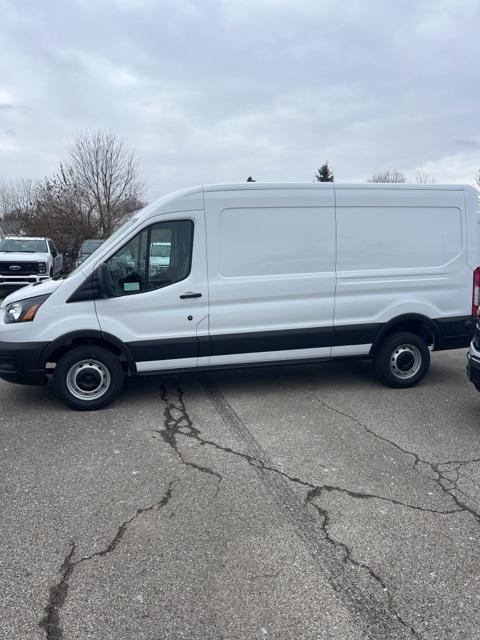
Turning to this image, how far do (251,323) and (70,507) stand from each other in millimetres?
2884

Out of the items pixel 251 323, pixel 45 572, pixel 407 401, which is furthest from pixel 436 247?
pixel 45 572

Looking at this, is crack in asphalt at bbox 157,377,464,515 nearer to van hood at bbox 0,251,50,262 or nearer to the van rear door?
the van rear door

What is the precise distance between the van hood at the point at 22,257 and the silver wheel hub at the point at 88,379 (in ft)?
36.0

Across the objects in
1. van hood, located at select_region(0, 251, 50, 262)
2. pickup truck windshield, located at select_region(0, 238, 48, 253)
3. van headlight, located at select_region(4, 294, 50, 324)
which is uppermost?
pickup truck windshield, located at select_region(0, 238, 48, 253)

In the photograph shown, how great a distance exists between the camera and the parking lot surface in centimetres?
259

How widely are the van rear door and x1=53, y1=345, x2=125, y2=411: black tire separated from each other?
1.13 meters

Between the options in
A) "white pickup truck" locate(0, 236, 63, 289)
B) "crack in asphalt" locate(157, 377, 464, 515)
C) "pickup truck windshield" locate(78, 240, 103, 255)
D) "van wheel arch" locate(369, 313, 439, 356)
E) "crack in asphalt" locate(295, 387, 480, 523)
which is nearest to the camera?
"crack in asphalt" locate(295, 387, 480, 523)

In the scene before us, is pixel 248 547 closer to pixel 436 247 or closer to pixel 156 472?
pixel 156 472

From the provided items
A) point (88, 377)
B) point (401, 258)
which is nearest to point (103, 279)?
point (88, 377)

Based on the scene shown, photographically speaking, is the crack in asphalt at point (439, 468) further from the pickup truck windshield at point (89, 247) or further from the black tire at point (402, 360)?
the pickup truck windshield at point (89, 247)

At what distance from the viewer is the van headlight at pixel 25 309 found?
5379 mm

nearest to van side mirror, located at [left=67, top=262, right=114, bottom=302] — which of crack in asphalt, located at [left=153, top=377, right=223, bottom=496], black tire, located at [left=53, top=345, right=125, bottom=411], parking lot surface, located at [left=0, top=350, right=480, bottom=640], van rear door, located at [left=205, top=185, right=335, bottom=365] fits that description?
black tire, located at [left=53, top=345, right=125, bottom=411]

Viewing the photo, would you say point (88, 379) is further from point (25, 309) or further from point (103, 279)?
point (103, 279)

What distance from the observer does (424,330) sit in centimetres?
650
